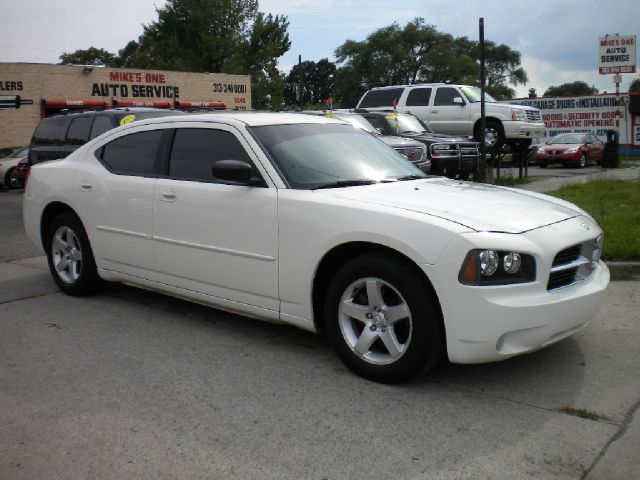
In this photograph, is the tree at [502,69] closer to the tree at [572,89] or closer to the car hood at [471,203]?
the tree at [572,89]

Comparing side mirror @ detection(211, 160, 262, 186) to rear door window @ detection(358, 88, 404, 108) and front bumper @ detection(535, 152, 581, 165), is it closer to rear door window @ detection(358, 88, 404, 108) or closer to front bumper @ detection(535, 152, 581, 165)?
rear door window @ detection(358, 88, 404, 108)

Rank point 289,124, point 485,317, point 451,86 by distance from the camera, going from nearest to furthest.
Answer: point 485,317
point 289,124
point 451,86

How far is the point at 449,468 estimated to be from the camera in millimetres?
3045

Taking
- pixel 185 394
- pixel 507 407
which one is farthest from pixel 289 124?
pixel 507 407

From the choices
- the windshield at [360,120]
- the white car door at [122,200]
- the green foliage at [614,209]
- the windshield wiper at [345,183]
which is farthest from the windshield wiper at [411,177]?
the windshield at [360,120]

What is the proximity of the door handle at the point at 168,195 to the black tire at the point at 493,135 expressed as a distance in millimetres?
13756

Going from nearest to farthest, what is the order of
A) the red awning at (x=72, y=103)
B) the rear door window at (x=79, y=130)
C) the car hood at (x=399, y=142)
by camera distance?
the car hood at (x=399, y=142)
the rear door window at (x=79, y=130)
the red awning at (x=72, y=103)

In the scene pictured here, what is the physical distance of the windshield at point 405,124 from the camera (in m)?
13.6

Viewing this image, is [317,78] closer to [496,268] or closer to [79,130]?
[79,130]

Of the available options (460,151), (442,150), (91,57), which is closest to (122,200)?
(442,150)

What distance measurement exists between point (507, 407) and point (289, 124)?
255 cm

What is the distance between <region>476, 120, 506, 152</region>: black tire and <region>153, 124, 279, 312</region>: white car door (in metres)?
13.7

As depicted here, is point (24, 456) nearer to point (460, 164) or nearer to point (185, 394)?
point (185, 394)

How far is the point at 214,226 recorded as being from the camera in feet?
15.7
